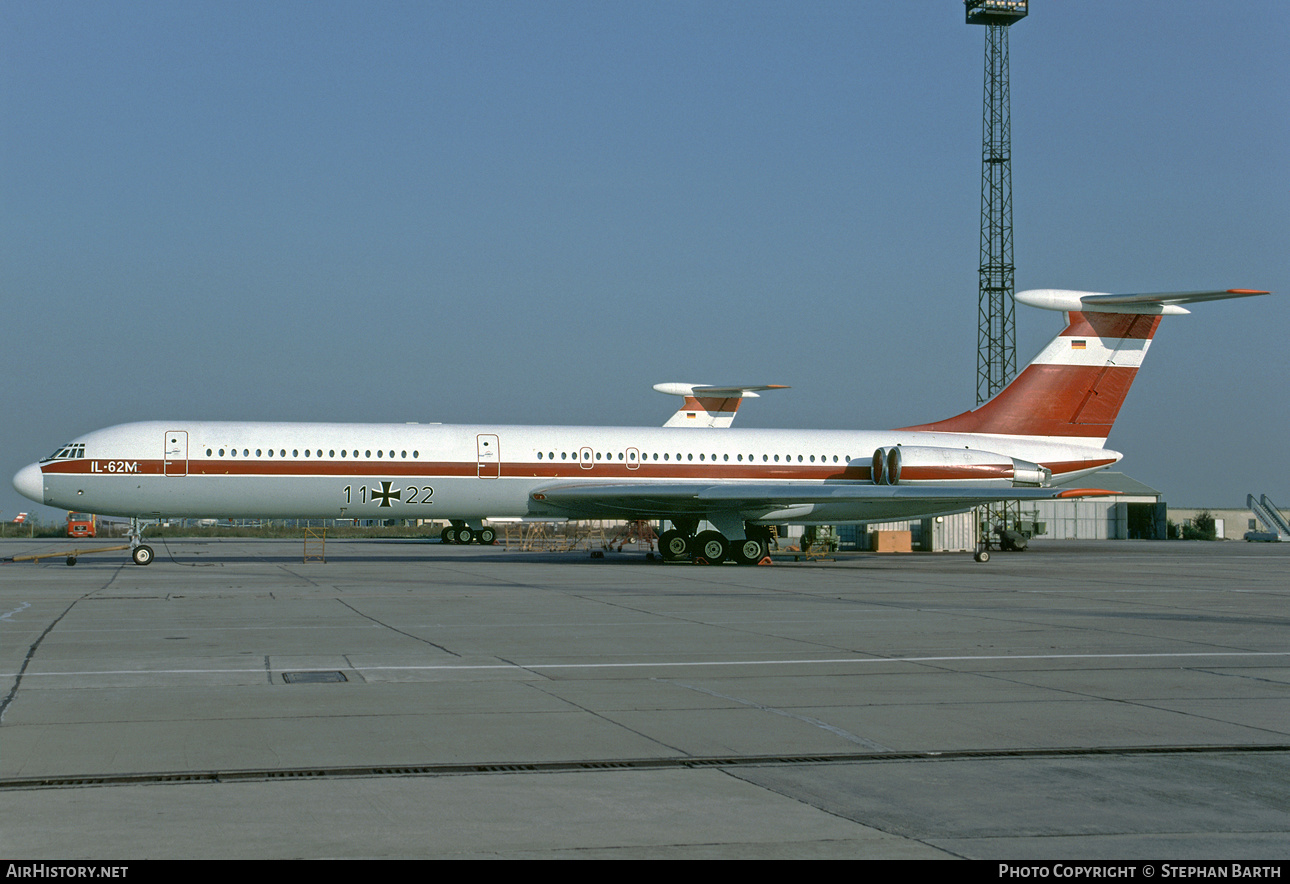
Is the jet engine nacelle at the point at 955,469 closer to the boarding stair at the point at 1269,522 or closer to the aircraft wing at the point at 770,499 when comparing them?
the aircraft wing at the point at 770,499

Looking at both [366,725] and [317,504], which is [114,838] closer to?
[366,725]

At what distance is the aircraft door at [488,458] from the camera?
1209 inches

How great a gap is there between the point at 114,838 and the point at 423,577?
19.6 meters

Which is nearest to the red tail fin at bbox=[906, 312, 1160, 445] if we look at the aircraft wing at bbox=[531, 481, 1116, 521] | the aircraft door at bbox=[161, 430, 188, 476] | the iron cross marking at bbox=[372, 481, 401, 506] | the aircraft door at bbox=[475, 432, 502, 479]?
the aircraft wing at bbox=[531, 481, 1116, 521]

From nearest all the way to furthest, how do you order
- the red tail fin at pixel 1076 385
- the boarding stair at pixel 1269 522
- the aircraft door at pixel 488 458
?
the aircraft door at pixel 488 458 → the red tail fin at pixel 1076 385 → the boarding stair at pixel 1269 522

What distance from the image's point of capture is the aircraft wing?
30.5m

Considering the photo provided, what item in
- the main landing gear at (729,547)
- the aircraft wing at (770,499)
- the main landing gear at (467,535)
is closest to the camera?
the aircraft wing at (770,499)

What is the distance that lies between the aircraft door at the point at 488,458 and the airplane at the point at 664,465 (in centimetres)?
4

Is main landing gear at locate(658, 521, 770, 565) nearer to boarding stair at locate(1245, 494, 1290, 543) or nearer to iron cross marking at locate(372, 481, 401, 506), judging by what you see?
iron cross marking at locate(372, 481, 401, 506)

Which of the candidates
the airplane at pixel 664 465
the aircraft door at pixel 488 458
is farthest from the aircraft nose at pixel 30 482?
the aircraft door at pixel 488 458

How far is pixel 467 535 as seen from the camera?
1916 inches
